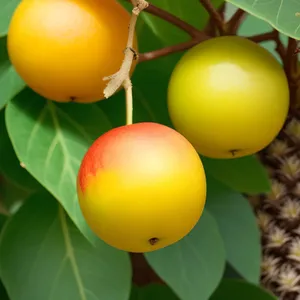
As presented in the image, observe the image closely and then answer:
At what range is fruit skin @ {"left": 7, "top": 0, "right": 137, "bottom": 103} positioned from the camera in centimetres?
37

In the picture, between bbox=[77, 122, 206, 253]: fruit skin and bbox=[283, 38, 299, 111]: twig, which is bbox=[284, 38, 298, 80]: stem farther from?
bbox=[77, 122, 206, 253]: fruit skin

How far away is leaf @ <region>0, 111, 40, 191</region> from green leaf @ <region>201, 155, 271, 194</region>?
0.15 meters

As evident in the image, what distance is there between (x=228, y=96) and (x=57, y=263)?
0.19 metres

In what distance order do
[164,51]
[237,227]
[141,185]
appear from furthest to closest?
[237,227], [164,51], [141,185]

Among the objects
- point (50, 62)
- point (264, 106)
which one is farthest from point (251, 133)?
point (50, 62)

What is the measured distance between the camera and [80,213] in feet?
1.34

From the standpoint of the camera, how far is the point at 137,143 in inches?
12.6

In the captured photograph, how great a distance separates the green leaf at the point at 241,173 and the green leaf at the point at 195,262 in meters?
0.04

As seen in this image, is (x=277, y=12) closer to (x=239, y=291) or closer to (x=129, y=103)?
(x=129, y=103)

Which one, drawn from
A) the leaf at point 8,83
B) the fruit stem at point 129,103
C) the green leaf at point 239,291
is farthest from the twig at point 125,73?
the green leaf at point 239,291

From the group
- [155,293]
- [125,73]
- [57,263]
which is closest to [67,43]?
[125,73]

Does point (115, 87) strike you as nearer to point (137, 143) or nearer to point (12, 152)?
point (137, 143)

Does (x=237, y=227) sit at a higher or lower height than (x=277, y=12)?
lower

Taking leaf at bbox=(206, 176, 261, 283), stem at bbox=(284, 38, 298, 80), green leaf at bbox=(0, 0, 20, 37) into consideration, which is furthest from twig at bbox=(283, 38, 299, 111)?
green leaf at bbox=(0, 0, 20, 37)
